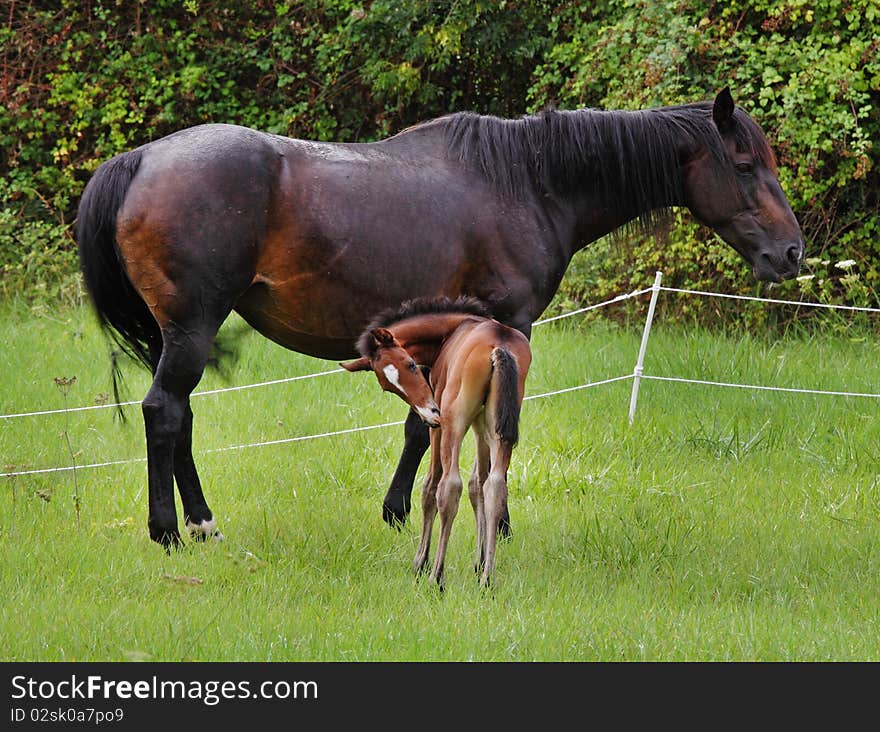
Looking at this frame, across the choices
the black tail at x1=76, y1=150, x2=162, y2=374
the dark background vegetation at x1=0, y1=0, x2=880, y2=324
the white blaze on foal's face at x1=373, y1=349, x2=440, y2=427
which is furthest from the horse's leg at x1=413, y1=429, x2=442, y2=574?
the dark background vegetation at x1=0, y1=0, x2=880, y2=324

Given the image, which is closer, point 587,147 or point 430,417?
point 430,417

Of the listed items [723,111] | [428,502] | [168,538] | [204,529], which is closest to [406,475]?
[428,502]

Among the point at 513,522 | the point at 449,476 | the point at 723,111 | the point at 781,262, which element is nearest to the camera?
the point at 449,476

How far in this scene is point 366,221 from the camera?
5609mm

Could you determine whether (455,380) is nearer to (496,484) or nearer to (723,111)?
(496,484)

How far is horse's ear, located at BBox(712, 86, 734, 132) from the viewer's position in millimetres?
5867

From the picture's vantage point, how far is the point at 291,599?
16.5ft

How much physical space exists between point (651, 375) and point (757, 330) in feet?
7.15

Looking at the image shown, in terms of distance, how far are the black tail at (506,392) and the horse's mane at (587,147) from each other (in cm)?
137

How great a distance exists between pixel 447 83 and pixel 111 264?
7636mm

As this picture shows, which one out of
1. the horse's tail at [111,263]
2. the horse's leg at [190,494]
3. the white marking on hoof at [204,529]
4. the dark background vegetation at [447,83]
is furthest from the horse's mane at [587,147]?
the dark background vegetation at [447,83]

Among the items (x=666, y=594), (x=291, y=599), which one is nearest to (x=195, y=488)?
(x=291, y=599)

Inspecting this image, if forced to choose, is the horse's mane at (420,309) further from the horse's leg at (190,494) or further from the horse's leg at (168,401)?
the horse's leg at (190,494)

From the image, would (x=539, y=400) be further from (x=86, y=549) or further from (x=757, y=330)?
(x=86, y=549)
